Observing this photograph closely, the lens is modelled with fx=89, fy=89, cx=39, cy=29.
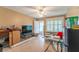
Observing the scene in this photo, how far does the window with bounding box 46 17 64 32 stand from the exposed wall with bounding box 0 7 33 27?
1.11 ft

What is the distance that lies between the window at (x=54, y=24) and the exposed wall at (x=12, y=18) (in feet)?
1.11

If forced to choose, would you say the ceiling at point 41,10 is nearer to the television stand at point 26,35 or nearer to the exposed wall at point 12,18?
the exposed wall at point 12,18

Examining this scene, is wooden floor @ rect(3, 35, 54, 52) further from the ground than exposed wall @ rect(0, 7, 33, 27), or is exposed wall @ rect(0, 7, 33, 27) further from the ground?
exposed wall @ rect(0, 7, 33, 27)

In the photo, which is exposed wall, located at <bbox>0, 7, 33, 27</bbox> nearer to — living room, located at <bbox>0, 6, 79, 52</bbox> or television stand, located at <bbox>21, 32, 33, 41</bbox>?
living room, located at <bbox>0, 6, 79, 52</bbox>

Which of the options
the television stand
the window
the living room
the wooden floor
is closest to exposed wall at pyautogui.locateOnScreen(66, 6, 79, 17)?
the living room

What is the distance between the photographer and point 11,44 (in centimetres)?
152

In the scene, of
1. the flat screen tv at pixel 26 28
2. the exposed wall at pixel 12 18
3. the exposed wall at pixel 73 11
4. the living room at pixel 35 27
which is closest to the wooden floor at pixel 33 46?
the living room at pixel 35 27

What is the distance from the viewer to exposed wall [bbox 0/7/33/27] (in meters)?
1.45

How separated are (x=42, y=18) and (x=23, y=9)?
1.25ft

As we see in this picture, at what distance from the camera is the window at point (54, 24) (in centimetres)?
158

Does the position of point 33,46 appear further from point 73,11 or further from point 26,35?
point 73,11

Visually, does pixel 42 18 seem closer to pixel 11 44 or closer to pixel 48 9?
pixel 48 9

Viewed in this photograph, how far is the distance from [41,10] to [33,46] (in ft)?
2.08

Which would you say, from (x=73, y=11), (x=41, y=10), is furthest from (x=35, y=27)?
(x=73, y=11)
